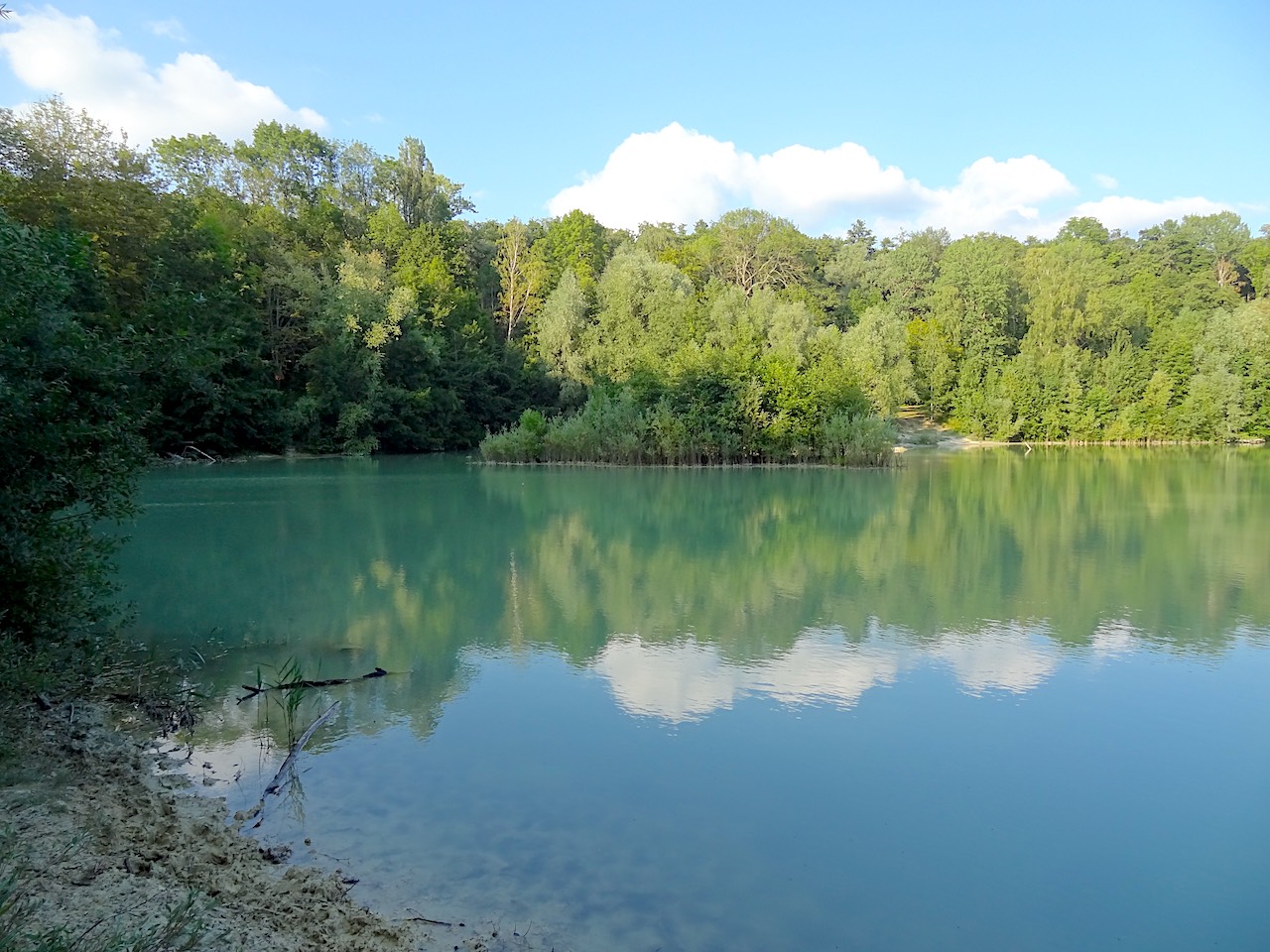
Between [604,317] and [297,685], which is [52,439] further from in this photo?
[604,317]

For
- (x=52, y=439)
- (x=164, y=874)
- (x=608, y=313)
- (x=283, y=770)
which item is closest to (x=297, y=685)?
(x=283, y=770)

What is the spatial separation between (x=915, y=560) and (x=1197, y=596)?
3.65 metres

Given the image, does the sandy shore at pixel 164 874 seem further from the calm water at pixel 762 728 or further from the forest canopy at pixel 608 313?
the forest canopy at pixel 608 313

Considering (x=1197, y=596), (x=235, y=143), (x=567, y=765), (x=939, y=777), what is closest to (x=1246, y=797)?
(x=939, y=777)

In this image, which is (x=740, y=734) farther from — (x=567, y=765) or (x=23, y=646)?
(x=23, y=646)

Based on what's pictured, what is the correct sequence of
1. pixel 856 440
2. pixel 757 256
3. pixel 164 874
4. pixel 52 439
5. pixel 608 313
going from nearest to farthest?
pixel 164 874
pixel 52 439
pixel 856 440
pixel 608 313
pixel 757 256

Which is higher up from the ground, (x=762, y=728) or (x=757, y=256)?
(x=757, y=256)

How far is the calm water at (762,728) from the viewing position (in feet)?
13.7

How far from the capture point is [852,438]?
2961 centimetres

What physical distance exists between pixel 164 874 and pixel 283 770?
161cm

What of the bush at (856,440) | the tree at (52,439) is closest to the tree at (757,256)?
the bush at (856,440)

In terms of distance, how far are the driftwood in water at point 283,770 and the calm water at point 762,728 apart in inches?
4.5

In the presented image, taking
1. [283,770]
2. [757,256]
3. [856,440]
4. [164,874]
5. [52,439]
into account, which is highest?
[757,256]

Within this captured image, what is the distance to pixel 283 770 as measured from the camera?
5316 millimetres
